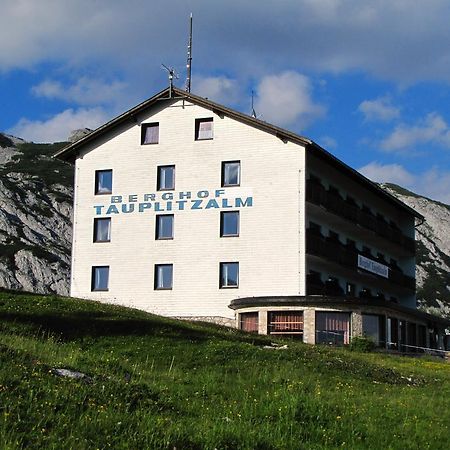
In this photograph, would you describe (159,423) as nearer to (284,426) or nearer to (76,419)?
(76,419)

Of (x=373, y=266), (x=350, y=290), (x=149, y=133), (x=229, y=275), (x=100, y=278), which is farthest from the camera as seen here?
(x=373, y=266)

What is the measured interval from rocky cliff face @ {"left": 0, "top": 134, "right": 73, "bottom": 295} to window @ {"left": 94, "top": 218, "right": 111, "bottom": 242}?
39.1 m

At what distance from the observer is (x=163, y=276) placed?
46.8 m

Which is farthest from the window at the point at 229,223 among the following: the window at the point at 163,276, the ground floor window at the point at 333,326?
the ground floor window at the point at 333,326

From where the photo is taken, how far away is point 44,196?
401ft

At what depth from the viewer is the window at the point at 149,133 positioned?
48500 mm

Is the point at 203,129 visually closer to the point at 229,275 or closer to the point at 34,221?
the point at 229,275

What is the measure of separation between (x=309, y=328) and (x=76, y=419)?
2958 cm

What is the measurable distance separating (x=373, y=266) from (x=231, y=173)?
13.3 meters

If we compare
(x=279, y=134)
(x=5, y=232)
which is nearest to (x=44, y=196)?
(x=5, y=232)

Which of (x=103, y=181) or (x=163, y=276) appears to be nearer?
(x=163, y=276)

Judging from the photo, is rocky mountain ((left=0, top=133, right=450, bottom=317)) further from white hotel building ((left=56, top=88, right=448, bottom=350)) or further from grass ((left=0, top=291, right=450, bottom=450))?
grass ((left=0, top=291, right=450, bottom=450))

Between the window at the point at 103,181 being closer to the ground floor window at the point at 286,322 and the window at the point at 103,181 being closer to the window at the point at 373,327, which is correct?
the ground floor window at the point at 286,322

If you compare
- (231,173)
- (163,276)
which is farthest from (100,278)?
(231,173)
